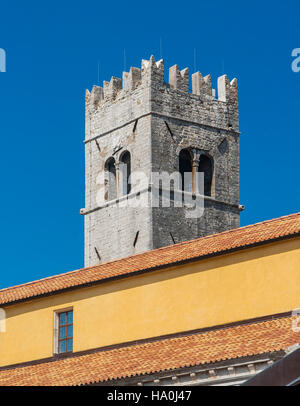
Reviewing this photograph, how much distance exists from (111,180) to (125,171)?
1.47 metres

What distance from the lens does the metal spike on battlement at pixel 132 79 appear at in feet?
237

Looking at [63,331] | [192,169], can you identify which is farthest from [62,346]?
[192,169]

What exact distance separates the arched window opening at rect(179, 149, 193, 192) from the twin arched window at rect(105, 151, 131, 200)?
293cm

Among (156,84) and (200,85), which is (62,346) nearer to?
(156,84)

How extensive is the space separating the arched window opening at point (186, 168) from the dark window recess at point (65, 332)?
31.5 m

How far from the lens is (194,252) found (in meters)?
37.3

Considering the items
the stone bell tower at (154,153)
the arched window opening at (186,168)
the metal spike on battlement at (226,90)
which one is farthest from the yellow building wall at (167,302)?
the metal spike on battlement at (226,90)

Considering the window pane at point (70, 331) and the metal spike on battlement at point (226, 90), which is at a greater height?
the metal spike on battlement at point (226, 90)

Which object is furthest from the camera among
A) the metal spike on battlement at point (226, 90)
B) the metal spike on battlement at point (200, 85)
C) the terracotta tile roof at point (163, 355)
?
the metal spike on battlement at point (226, 90)

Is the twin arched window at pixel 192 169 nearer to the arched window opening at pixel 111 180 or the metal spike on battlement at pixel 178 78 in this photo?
the metal spike on battlement at pixel 178 78

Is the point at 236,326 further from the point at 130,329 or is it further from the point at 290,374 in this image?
the point at 290,374

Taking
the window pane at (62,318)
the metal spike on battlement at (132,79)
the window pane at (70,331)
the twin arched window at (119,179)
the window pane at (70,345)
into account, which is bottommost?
the window pane at (70,345)

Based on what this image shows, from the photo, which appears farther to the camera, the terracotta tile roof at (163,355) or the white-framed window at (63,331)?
the white-framed window at (63,331)

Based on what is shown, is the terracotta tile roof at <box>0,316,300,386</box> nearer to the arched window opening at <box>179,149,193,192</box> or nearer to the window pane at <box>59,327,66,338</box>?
the window pane at <box>59,327,66,338</box>
